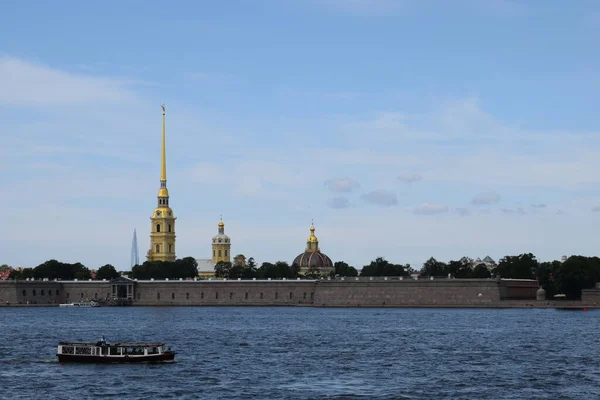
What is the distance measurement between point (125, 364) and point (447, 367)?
14431mm

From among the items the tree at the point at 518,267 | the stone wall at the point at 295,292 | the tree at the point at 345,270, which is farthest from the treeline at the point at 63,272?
the tree at the point at 518,267

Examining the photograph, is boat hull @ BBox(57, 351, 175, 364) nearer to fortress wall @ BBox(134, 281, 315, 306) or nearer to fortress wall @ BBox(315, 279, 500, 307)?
fortress wall @ BBox(315, 279, 500, 307)

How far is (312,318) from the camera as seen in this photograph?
328ft

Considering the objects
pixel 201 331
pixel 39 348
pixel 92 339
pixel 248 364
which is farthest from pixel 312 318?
pixel 248 364

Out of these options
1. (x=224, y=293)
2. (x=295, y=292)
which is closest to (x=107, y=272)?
(x=224, y=293)

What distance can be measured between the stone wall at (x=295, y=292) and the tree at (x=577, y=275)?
18.8 ft

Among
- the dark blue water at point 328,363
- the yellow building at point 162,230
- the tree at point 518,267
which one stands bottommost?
the dark blue water at point 328,363

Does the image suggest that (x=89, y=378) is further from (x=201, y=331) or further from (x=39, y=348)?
(x=201, y=331)

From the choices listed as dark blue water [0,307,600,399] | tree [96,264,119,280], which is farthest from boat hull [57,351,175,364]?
tree [96,264,119,280]

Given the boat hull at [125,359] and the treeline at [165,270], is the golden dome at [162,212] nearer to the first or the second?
the treeline at [165,270]

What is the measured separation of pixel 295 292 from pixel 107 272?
37.3 m

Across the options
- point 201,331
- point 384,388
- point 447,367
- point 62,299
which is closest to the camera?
point 384,388

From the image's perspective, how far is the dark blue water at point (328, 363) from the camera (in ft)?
139

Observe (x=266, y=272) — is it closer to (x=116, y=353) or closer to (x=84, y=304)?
(x=84, y=304)
